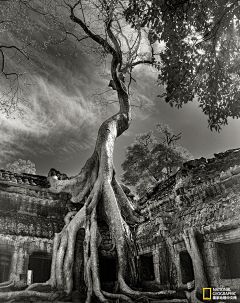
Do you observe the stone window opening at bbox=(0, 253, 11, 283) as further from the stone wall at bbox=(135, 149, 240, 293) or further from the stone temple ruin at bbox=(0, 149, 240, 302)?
the stone wall at bbox=(135, 149, 240, 293)

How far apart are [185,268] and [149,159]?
12.0 m

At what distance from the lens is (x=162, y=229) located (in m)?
6.20

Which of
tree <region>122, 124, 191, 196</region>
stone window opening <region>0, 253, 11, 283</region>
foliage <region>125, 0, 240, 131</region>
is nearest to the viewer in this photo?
foliage <region>125, 0, 240, 131</region>

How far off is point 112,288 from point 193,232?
9.39 ft

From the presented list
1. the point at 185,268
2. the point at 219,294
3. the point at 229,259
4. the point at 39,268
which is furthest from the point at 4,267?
the point at 229,259

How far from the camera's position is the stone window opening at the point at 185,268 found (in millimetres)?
5469

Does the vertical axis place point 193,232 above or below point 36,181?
below

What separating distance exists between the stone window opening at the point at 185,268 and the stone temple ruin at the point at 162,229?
0.02 m

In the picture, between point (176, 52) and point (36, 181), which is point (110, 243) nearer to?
point (36, 181)

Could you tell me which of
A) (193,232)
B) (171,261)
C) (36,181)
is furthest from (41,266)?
(193,232)

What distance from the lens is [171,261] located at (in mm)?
5801

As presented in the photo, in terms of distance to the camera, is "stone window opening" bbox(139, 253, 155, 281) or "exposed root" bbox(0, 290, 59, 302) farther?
"stone window opening" bbox(139, 253, 155, 281)

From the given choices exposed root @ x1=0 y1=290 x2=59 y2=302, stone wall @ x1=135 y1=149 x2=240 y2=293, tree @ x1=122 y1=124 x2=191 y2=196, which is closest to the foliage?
stone wall @ x1=135 y1=149 x2=240 y2=293

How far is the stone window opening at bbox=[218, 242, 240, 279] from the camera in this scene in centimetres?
488
